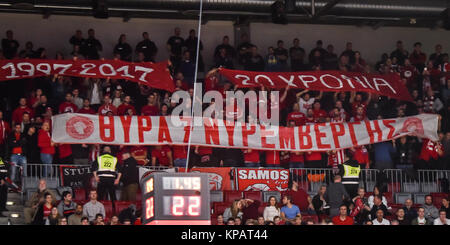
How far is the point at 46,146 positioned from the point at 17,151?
76 centimetres

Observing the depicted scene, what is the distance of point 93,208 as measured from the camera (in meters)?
20.5

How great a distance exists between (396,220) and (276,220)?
125 inches

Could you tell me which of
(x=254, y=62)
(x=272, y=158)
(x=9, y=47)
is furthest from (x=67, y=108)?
(x=254, y=62)

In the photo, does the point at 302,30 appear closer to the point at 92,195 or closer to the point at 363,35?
the point at 363,35

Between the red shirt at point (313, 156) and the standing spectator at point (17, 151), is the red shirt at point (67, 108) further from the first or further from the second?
the red shirt at point (313, 156)

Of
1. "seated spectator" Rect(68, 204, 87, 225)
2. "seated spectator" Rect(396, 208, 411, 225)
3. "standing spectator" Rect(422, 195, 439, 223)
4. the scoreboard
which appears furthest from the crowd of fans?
the scoreboard

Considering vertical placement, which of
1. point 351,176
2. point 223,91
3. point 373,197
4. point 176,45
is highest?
point 176,45

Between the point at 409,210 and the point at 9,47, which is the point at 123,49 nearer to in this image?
the point at 9,47

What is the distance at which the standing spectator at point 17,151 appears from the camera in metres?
22.2

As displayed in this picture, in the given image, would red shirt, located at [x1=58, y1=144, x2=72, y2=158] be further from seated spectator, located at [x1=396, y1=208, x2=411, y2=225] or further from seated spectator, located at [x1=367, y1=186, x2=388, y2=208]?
seated spectator, located at [x1=396, y1=208, x2=411, y2=225]

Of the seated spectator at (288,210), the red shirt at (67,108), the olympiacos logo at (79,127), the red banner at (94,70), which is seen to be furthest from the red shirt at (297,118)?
the red shirt at (67,108)

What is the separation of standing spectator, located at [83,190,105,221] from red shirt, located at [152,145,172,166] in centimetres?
345
